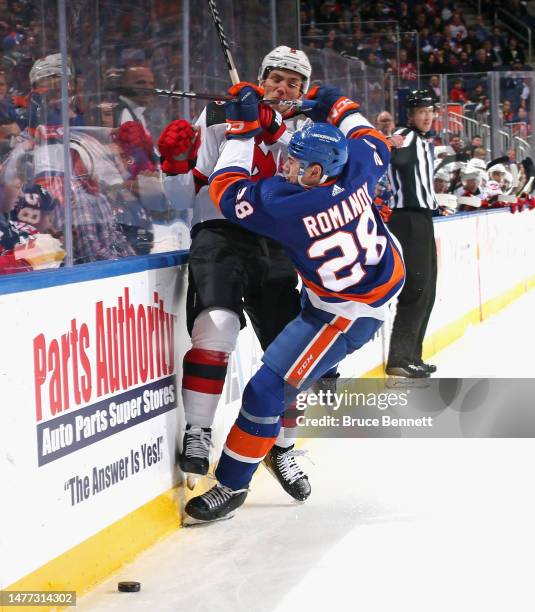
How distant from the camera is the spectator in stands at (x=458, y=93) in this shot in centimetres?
1164

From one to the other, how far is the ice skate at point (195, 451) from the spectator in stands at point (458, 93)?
8.55m

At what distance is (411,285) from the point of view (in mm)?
6305

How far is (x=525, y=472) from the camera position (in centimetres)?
428

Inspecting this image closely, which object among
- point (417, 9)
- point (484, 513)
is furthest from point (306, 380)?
point (417, 9)

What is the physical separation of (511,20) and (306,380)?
50.6 ft

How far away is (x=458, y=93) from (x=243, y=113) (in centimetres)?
849

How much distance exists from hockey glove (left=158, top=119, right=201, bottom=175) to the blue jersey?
0.19 meters

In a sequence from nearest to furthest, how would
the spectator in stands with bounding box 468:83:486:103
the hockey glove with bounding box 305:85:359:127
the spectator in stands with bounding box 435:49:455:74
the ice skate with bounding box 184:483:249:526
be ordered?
1. the ice skate with bounding box 184:483:249:526
2. the hockey glove with bounding box 305:85:359:127
3. the spectator in stands with bounding box 468:83:486:103
4. the spectator in stands with bounding box 435:49:455:74

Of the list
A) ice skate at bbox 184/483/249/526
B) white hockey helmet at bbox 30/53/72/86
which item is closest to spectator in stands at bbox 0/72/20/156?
white hockey helmet at bbox 30/53/72/86

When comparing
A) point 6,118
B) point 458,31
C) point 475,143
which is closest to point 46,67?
point 6,118

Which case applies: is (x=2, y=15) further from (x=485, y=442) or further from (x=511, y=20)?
(x=511, y=20)

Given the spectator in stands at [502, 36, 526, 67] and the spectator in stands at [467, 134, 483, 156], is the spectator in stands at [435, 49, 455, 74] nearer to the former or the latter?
the spectator in stands at [502, 36, 526, 67]

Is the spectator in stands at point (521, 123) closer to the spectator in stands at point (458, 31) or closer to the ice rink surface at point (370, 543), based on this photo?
the spectator in stands at point (458, 31)

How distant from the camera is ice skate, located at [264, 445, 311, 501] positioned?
152 inches
